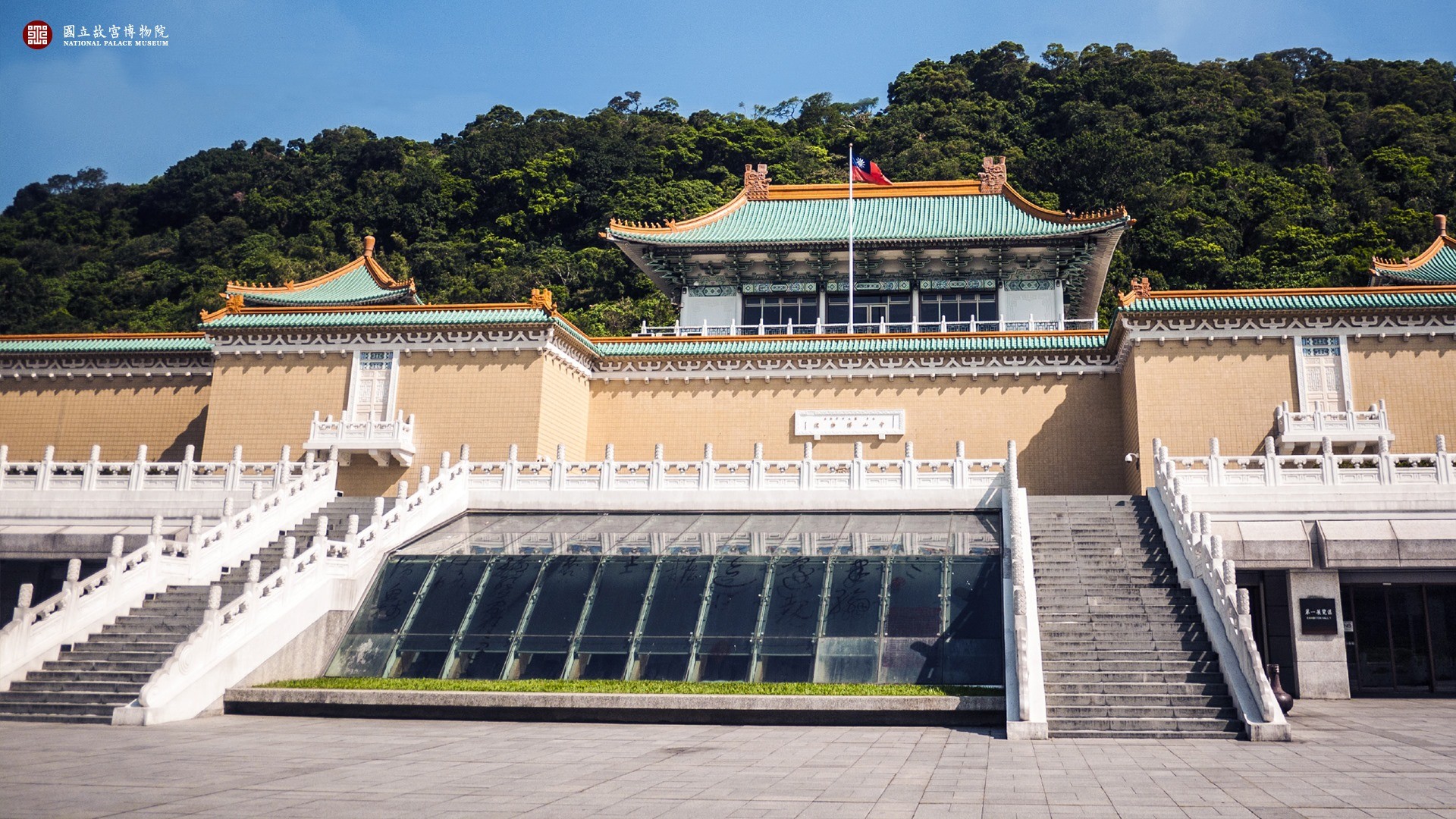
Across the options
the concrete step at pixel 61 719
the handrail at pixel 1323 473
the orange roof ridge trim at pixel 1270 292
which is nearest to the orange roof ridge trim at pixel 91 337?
the concrete step at pixel 61 719

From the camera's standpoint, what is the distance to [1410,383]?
86.3 ft

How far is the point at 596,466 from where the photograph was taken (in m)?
24.9

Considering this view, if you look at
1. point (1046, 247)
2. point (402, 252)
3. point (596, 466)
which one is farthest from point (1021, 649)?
point (402, 252)

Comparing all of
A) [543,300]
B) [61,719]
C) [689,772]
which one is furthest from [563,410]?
[689,772]

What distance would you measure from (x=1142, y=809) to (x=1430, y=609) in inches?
575

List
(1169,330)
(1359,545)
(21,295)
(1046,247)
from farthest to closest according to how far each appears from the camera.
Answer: (21,295) → (1046,247) → (1169,330) → (1359,545)

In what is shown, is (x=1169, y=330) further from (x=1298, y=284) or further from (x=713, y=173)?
(x=713, y=173)

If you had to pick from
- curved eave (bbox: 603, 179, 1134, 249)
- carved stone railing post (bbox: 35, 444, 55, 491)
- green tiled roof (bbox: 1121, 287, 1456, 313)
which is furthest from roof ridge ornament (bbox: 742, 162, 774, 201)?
carved stone railing post (bbox: 35, 444, 55, 491)

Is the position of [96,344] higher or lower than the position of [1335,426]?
higher

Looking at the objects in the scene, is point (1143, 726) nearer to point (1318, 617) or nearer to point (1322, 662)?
point (1322, 662)

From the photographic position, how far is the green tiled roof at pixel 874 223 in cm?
3331

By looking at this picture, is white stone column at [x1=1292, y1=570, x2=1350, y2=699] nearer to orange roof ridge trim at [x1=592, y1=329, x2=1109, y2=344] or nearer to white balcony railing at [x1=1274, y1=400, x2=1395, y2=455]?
white balcony railing at [x1=1274, y1=400, x2=1395, y2=455]

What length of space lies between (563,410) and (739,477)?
704cm

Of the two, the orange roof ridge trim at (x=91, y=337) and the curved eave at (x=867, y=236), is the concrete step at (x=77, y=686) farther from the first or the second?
the curved eave at (x=867, y=236)
